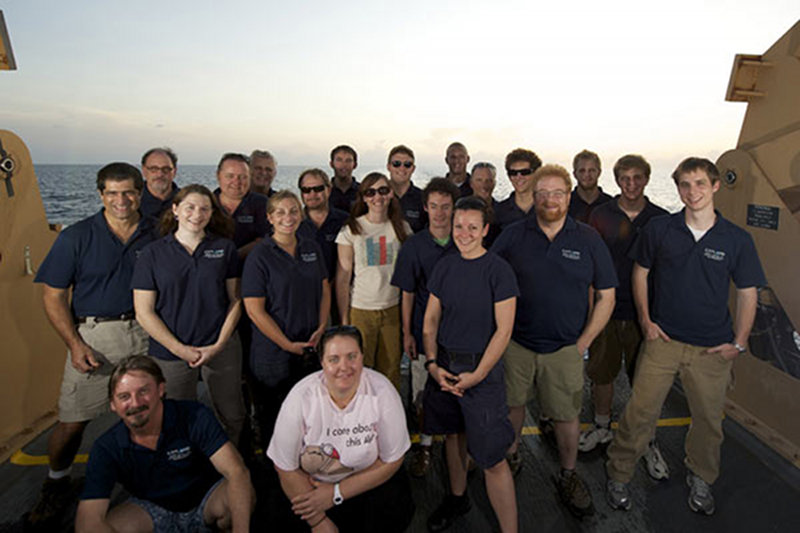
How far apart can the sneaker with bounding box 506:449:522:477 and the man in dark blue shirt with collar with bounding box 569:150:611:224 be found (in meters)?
2.37

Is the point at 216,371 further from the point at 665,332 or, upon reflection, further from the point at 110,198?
the point at 665,332

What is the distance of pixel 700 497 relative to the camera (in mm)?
3195

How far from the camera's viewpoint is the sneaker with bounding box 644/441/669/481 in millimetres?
3523

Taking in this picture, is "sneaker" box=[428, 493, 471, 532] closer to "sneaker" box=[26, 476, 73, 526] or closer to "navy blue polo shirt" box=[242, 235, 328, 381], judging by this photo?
"navy blue polo shirt" box=[242, 235, 328, 381]

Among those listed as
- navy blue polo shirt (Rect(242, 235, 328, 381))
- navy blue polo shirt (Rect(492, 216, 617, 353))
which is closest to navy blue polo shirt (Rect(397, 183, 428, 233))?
navy blue polo shirt (Rect(242, 235, 328, 381))

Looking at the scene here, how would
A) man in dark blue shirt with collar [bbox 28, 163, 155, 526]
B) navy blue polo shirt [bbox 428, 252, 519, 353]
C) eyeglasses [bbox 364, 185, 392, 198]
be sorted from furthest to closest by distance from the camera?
eyeglasses [bbox 364, 185, 392, 198]
man in dark blue shirt with collar [bbox 28, 163, 155, 526]
navy blue polo shirt [bbox 428, 252, 519, 353]

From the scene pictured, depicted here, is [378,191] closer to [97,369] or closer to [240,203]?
[240,203]

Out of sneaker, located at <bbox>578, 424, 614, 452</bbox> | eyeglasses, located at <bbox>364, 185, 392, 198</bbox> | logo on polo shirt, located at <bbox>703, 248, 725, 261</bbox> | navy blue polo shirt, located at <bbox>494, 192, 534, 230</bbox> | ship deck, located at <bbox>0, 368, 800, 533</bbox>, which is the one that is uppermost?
eyeglasses, located at <bbox>364, 185, 392, 198</bbox>

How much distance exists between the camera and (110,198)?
3.11 metres

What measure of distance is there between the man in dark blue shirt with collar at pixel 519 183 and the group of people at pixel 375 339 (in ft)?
2.39

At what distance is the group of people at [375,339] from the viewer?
8.17 ft

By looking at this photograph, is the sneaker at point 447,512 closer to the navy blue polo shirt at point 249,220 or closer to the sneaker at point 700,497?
the sneaker at point 700,497

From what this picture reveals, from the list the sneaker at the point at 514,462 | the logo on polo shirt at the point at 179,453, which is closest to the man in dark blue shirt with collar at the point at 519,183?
the sneaker at the point at 514,462

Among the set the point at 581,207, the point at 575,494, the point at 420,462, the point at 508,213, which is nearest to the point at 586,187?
the point at 581,207
